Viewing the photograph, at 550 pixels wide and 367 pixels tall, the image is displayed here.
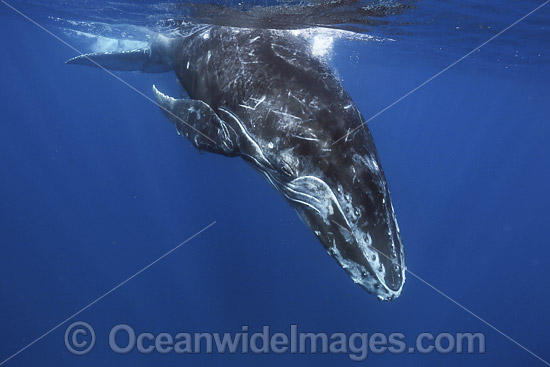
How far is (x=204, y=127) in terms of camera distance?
20.0ft

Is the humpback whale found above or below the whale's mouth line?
above

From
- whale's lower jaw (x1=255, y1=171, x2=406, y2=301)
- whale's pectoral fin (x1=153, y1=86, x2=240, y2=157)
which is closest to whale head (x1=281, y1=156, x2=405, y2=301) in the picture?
whale's lower jaw (x1=255, y1=171, x2=406, y2=301)

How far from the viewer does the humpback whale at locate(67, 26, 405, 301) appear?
13.3 ft

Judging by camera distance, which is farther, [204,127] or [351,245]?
[204,127]

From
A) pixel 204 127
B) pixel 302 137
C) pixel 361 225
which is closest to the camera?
pixel 361 225

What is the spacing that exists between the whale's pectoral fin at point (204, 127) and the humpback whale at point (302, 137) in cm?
2

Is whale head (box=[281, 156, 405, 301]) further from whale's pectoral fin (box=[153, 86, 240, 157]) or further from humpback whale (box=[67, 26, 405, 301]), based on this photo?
whale's pectoral fin (box=[153, 86, 240, 157])

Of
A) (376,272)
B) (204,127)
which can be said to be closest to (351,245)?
(376,272)

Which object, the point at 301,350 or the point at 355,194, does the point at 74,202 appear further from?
the point at 355,194

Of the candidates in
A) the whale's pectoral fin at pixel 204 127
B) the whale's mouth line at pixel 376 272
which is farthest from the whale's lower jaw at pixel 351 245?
the whale's pectoral fin at pixel 204 127

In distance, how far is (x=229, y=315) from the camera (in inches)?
809

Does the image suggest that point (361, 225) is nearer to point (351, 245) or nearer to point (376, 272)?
point (351, 245)

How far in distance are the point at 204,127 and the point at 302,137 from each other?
7.41 feet

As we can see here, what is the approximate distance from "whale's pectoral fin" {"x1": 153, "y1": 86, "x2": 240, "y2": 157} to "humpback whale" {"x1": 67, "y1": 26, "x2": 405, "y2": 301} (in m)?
0.02
